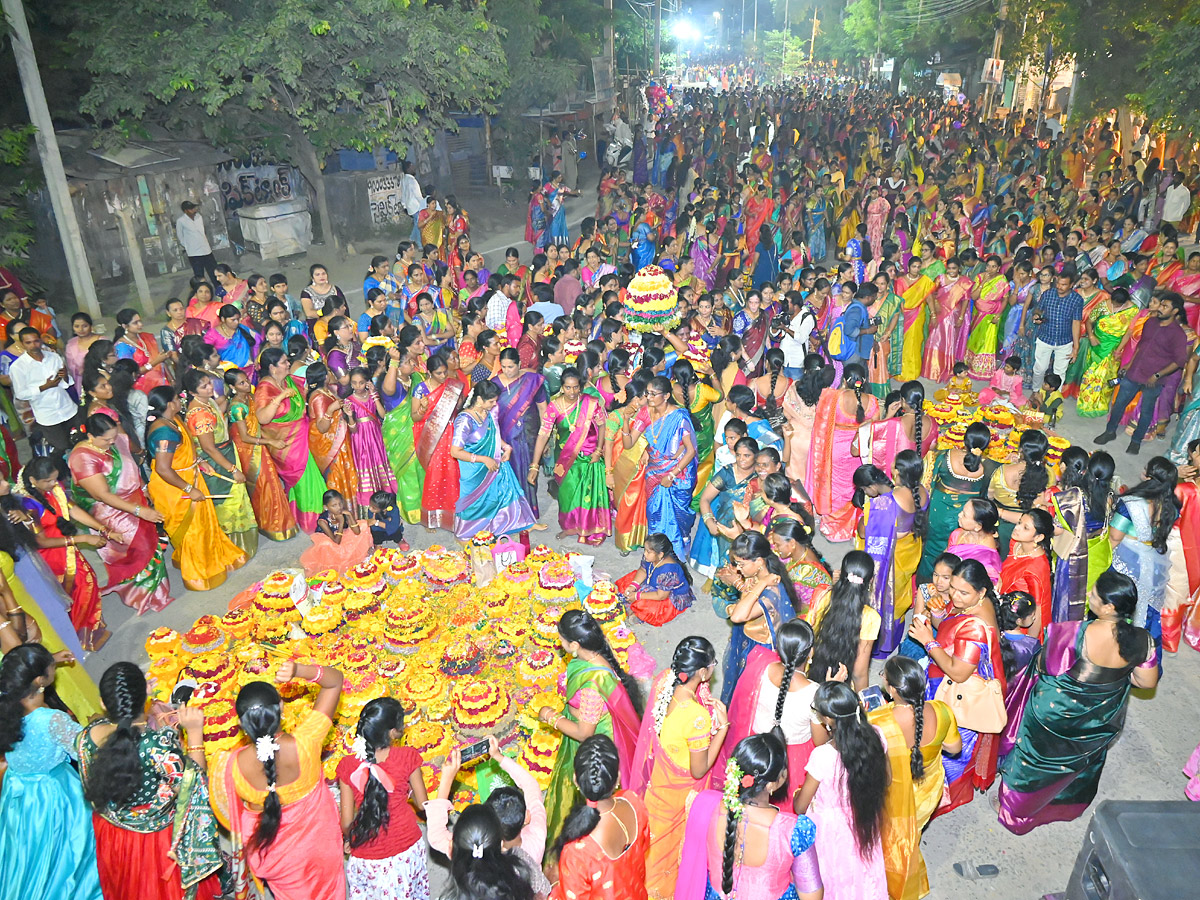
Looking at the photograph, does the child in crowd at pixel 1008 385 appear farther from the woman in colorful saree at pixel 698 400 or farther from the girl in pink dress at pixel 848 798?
the girl in pink dress at pixel 848 798

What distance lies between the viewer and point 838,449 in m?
6.93

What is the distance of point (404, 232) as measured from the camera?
18.3 metres

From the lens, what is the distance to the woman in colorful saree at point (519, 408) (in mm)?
6797

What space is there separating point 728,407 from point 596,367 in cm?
128

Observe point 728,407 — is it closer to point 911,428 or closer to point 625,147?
point 911,428

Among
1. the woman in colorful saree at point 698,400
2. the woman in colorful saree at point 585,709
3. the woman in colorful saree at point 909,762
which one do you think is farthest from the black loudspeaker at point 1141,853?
the woman in colorful saree at point 698,400

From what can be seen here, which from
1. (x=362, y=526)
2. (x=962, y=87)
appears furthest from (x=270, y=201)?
(x=962, y=87)

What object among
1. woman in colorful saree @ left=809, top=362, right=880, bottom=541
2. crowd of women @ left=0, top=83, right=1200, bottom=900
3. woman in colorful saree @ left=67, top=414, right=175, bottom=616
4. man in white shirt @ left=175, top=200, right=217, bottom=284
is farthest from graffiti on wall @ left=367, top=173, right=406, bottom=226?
woman in colorful saree @ left=809, top=362, right=880, bottom=541

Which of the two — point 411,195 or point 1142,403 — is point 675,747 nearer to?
point 1142,403

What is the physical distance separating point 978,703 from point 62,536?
525 cm

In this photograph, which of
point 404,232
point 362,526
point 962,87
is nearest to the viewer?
point 362,526

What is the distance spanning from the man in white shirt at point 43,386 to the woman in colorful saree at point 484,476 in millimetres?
3346

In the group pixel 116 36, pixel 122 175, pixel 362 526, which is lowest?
pixel 362 526

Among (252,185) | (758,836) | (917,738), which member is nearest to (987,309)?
(917,738)
